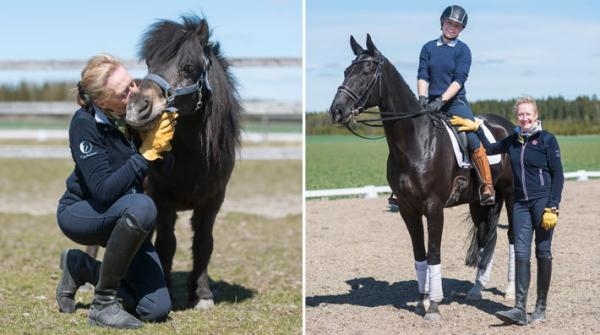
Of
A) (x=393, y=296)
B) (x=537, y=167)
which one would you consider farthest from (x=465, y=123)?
(x=393, y=296)

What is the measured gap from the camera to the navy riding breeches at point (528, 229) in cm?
439

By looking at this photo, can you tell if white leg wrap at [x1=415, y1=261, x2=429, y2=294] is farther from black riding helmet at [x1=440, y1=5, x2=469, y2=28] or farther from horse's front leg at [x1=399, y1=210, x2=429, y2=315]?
black riding helmet at [x1=440, y1=5, x2=469, y2=28]

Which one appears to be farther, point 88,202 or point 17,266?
point 17,266

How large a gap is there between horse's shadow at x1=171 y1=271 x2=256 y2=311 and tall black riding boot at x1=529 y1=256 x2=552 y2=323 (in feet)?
6.72

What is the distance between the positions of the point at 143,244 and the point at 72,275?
1.80 feet

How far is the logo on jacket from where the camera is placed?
13.4 feet

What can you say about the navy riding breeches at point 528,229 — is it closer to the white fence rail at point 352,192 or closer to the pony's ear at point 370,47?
the pony's ear at point 370,47

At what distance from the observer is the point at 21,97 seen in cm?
3678

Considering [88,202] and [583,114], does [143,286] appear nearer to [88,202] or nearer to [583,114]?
[88,202]

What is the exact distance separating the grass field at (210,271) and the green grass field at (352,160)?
2.64 feet

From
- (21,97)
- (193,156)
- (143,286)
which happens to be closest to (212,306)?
(143,286)

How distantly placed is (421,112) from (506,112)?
4.96 feet

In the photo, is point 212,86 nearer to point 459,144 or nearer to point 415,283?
point 459,144

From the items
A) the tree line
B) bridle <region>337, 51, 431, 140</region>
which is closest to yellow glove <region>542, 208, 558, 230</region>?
bridle <region>337, 51, 431, 140</region>
